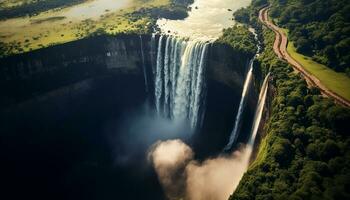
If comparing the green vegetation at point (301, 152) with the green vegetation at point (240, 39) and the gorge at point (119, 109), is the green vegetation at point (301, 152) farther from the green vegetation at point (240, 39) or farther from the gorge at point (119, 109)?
the green vegetation at point (240, 39)

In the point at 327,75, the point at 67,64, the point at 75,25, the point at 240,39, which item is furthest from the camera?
the point at 75,25

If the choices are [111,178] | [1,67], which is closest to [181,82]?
[111,178]

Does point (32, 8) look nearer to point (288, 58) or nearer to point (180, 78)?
point (180, 78)

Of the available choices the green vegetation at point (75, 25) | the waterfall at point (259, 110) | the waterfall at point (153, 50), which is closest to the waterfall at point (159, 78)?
the waterfall at point (153, 50)

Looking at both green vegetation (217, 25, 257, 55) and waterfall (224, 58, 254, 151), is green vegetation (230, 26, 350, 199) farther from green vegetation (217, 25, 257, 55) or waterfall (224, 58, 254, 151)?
green vegetation (217, 25, 257, 55)

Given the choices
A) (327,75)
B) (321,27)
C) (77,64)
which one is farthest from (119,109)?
(321,27)

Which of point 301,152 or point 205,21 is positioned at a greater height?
point 205,21

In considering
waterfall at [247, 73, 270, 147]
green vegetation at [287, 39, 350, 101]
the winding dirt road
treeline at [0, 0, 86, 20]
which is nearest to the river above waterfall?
the winding dirt road
